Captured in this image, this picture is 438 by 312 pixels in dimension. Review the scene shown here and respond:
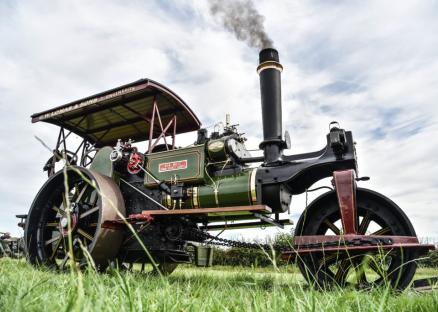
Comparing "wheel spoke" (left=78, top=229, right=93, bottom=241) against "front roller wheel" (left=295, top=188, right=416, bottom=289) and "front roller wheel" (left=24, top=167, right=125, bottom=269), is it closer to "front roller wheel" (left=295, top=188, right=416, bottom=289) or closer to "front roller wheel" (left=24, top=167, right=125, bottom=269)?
"front roller wheel" (left=24, top=167, right=125, bottom=269)

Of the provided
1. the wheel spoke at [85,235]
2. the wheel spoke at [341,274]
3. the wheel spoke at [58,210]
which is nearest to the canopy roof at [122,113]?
the wheel spoke at [58,210]

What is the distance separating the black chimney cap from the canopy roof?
1.46 metres

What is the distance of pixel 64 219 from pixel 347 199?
133 inches

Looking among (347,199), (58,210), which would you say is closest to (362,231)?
(347,199)

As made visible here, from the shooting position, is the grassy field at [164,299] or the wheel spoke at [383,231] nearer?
the grassy field at [164,299]

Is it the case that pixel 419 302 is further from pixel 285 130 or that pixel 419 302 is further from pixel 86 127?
pixel 86 127

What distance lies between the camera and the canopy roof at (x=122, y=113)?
5.37 meters

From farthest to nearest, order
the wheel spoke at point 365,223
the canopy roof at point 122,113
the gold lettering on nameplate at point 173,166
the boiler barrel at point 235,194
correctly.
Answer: the canopy roof at point 122,113, the gold lettering on nameplate at point 173,166, the boiler barrel at point 235,194, the wheel spoke at point 365,223

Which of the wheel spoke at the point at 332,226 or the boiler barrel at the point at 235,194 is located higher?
the boiler barrel at the point at 235,194

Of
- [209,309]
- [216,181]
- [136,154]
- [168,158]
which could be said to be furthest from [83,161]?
[209,309]

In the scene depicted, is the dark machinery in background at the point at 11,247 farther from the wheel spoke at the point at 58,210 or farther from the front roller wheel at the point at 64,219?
the wheel spoke at the point at 58,210

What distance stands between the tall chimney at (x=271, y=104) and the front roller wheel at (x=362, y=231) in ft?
2.60

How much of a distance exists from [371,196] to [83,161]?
4546mm

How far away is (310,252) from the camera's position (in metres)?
3.45
